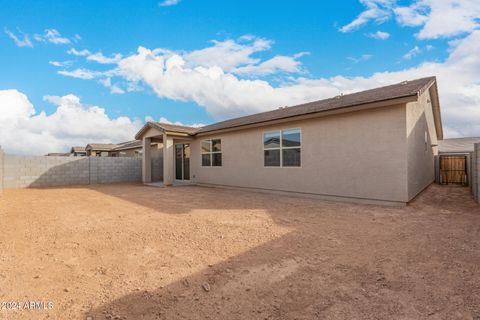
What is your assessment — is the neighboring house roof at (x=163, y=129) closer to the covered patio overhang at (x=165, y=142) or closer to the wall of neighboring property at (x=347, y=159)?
the covered patio overhang at (x=165, y=142)

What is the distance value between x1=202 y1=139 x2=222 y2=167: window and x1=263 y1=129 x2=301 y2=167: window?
3254 millimetres

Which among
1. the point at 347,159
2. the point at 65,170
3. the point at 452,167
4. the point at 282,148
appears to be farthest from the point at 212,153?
the point at 452,167

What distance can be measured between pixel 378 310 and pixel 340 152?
660 centimetres

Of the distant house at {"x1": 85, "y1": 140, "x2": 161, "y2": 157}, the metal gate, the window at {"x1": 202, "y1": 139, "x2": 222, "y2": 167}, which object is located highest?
the distant house at {"x1": 85, "y1": 140, "x2": 161, "y2": 157}

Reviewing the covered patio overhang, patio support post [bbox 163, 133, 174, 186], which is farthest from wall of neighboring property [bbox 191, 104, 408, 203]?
patio support post [bbox 163, 133, 174, 186]

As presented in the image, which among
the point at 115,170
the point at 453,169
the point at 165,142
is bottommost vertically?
the point at 453,169

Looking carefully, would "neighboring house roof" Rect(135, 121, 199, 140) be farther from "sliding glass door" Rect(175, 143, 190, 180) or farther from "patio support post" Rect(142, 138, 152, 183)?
"sliding glass door" Rect(175, 143, 190, 180)

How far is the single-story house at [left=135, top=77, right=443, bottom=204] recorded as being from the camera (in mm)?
7301

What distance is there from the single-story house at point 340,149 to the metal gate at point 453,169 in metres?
3.33

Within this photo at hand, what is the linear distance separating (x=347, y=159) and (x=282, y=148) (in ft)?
8.93

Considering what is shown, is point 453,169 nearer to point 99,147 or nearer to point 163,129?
point 163,129

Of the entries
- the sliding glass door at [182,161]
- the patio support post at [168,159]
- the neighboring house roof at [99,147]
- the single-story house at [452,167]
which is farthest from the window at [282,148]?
the neighboring house roof at [99,147]

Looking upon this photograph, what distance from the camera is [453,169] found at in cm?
1425

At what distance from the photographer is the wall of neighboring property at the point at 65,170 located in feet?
42.9
